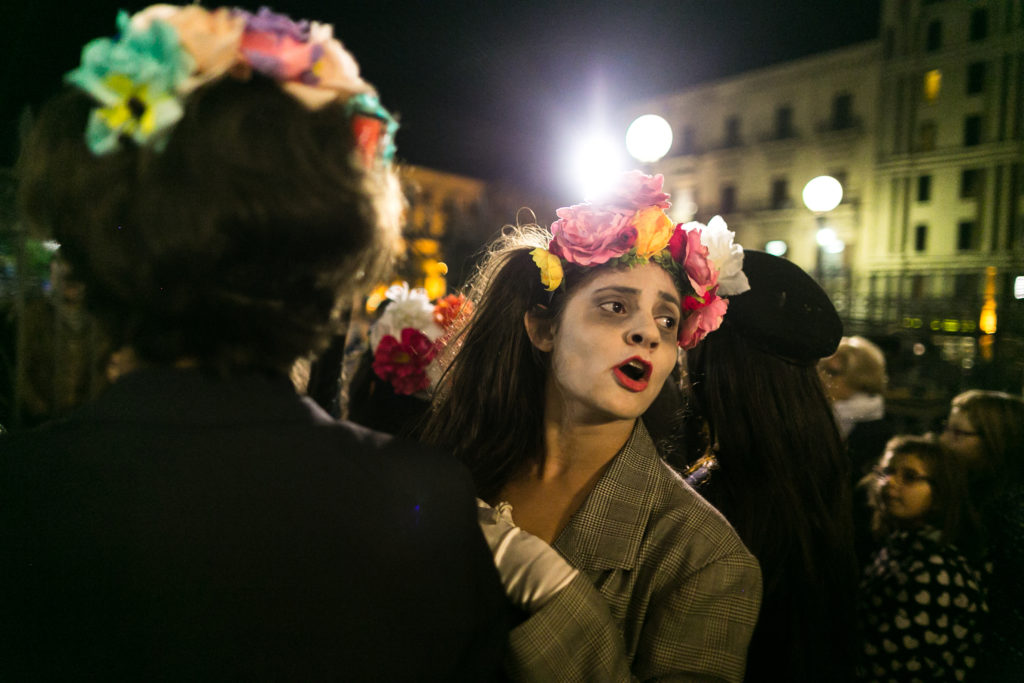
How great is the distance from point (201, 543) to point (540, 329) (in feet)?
5.01

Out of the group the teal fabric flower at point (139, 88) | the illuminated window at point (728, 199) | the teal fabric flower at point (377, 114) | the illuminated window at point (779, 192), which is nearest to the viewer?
the teal fabric flower at point (139, 88)

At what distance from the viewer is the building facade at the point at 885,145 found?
87.2 feet

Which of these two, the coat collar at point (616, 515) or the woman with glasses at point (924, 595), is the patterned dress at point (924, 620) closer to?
the woman with glasses at point (924, 595)

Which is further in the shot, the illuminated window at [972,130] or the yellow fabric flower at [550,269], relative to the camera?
the illuminated window at [972,130]

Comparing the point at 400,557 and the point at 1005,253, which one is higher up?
the point at 1005,253

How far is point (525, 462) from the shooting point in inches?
88.0

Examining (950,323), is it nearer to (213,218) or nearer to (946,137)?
(213,218)

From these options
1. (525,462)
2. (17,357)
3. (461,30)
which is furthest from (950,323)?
(17,357)

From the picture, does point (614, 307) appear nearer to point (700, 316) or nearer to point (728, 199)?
point (700, 316)

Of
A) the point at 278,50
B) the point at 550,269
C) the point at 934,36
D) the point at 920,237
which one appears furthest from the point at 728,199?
the point at 278,50

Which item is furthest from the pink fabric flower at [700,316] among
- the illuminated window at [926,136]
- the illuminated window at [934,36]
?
the illuminated window at [934,36]

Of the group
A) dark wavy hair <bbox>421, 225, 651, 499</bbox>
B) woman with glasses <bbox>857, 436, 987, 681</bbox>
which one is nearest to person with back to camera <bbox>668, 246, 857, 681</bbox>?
woman with glasses <bbox>857, 436, 987, 681</bbox>

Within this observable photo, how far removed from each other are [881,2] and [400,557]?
119 feet

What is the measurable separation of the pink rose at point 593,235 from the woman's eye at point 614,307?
13 cm
